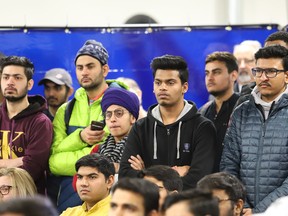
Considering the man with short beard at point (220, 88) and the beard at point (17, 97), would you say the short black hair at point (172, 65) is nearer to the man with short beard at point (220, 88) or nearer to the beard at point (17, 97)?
the man with short beard at point (220, 88)

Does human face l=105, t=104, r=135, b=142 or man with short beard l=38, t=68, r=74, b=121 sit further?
man with short beard l=38, t=68, r=74, b=121

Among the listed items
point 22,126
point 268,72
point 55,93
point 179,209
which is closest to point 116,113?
point 22,126

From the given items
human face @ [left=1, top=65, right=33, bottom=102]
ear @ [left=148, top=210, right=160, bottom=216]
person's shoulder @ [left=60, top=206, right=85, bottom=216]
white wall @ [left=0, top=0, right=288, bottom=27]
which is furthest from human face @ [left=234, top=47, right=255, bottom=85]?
ear @ [left=148, top=210, right=160, bottom=216]

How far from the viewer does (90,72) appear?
24.4ft

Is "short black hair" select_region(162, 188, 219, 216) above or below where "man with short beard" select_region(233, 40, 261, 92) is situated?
below

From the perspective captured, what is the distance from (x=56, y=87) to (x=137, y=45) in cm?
88

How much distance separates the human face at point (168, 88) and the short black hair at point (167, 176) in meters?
0.74

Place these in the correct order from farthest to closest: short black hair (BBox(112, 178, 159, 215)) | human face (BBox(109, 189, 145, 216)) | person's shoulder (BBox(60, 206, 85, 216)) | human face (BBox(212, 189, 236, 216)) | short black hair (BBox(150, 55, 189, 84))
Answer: short black hair (BBox(150, 55, 189, 84))
person's shoulder (BBox(60, 206, 85, 216))
human face (BBox(212, 189, 236, 216))
short black hair (BBox(112, 178, 159, 215))
human face (BBox(109, 189, 145, 216))

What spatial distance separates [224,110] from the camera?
729 cm

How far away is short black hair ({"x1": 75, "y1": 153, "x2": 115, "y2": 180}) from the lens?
6.59m

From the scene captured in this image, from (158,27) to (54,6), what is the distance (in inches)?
110

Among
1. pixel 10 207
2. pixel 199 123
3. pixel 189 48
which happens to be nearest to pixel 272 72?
pixel 199 123

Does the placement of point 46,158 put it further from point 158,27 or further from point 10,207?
point 10,207

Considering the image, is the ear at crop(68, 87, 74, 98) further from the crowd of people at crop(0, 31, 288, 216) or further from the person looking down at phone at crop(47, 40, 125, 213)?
the person looking down at phone at crop(47, 40, 125, 213)
